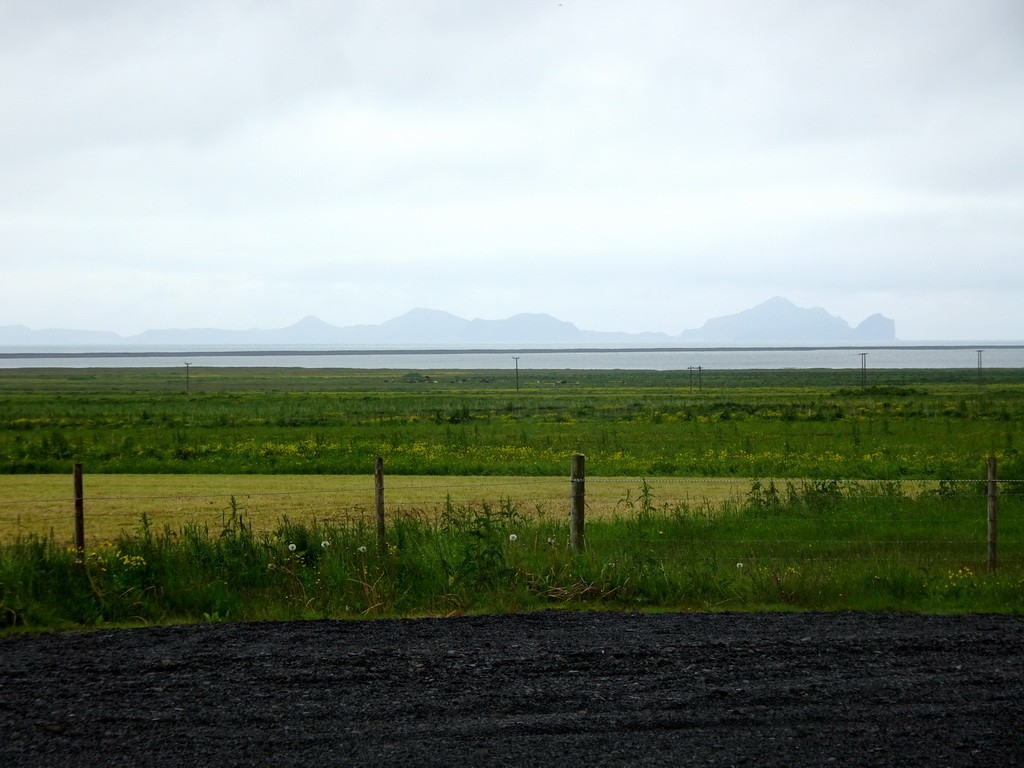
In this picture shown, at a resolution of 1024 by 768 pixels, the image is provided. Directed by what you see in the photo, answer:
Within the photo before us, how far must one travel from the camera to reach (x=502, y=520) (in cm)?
1127

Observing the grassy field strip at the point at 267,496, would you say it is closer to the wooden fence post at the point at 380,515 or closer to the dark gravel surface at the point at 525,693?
the wooden fence post at the point at 380,515

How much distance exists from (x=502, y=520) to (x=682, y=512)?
4.99m

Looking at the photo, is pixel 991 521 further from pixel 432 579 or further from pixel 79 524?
pixel 79 524

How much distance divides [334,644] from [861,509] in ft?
33.1

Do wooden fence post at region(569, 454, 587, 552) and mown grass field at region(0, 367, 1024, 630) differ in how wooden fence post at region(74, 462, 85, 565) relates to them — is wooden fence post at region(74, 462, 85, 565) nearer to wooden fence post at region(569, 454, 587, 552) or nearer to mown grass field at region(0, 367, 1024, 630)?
mown grass field at region(0, 367, 1024, 630)

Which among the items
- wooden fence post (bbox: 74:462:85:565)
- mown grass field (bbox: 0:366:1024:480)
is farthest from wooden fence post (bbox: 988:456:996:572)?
wooden fence post (bbox: 74:462:85:565)

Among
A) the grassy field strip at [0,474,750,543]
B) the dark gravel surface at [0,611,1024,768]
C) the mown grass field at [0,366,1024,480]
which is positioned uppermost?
the dark gravel surface at [0,611,1024,768]

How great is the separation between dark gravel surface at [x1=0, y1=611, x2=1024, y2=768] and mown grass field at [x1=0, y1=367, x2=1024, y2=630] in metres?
1.00

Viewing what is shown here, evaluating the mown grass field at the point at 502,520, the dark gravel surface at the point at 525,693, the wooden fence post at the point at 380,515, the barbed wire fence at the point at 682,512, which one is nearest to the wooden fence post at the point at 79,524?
the barbed wire fence at the point at 682,512

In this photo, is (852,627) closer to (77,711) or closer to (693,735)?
(693,735)

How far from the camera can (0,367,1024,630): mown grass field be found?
9383mm

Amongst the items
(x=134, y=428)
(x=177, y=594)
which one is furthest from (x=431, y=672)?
(x=134, y=428)

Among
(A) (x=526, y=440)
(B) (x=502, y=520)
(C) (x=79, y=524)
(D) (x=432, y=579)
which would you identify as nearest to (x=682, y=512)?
(B) (x=502, y=520)

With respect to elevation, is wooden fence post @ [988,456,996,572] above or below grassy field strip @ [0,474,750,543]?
above
